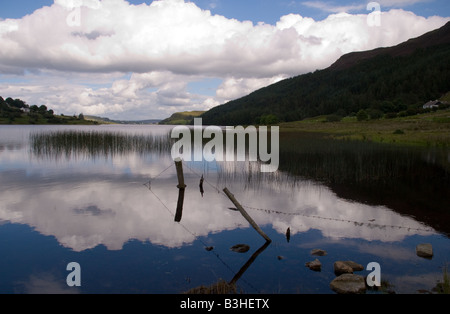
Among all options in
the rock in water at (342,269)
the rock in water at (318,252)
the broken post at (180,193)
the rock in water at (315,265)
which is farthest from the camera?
the broken post at (180,193)

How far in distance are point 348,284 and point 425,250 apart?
4.72 meters

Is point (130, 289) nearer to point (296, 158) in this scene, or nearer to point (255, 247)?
point (255, 247)

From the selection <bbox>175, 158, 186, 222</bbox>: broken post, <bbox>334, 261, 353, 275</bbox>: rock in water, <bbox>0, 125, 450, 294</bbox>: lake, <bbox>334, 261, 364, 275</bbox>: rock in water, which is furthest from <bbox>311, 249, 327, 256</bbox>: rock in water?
<bbox>175, 158, 186, 222</bbox>: broken post

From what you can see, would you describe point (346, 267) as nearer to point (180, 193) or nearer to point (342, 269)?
point (342, 269)

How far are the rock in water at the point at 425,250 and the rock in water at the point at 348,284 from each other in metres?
3.99

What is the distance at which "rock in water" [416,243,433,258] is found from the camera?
12.3m

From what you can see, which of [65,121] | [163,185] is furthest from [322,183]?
[65,121]

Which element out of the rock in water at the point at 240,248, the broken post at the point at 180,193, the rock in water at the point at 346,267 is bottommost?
the rock in water at the point at 240,248

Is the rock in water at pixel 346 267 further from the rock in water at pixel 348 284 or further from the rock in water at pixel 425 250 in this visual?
the rock in water at pixel 425 250

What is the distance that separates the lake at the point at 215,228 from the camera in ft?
35.0

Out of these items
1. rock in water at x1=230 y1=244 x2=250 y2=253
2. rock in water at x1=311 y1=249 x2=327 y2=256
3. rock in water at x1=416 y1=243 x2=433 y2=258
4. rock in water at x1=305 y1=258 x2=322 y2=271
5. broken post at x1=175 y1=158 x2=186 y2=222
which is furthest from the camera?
broken post at x1=175 y1=158 x2=186 y2=222

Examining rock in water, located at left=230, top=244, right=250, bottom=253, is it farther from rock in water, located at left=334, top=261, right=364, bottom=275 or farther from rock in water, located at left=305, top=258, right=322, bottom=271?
rock in water, located at left=334, top=261, right=364, bottom=275

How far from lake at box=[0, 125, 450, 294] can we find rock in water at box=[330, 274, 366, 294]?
30 centimetres

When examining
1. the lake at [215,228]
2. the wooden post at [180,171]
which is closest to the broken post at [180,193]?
the wooden post at [180,171]
